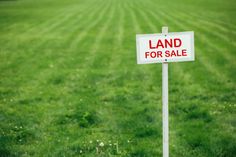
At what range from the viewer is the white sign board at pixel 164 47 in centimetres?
370

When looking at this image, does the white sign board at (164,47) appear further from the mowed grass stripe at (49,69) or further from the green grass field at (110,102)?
the mowed grass stripe at (49,69)

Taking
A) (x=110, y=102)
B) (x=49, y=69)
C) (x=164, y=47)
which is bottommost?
(x=110, y=102)

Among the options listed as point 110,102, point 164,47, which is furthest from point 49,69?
A: point 164,47

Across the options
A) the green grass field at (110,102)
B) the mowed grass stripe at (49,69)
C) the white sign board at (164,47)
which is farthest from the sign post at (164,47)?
the mowed grass stripe at (49,69)

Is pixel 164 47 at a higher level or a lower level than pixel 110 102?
higher

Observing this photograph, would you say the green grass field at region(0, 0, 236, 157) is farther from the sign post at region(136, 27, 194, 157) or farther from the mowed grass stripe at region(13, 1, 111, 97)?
the sign post at region(136, 27, 194, 157)

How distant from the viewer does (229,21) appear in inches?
705

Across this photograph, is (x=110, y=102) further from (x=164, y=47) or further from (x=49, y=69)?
(x=164, y=47)

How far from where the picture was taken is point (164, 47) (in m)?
3.75

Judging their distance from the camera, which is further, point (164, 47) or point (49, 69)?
point (49, 69)

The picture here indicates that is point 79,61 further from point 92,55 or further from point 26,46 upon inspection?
point 26,46

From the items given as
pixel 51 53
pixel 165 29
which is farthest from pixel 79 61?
pixel 165 29

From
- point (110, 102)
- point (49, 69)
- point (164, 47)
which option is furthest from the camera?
point (49, 69)

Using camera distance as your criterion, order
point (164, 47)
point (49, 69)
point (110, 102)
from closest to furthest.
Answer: point (164, 47)
point (110, 102)
point (49, 69)
